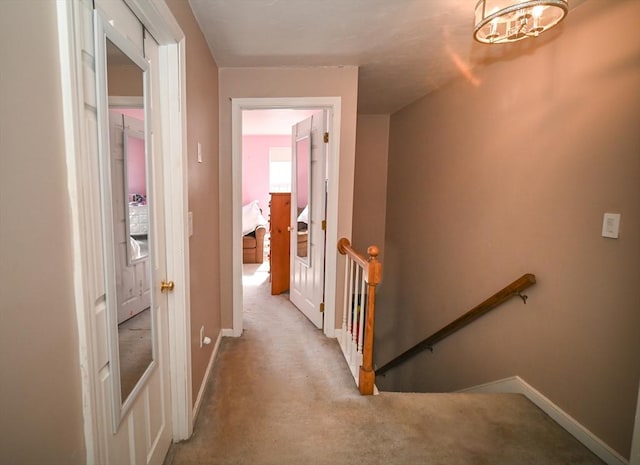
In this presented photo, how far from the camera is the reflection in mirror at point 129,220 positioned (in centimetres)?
103

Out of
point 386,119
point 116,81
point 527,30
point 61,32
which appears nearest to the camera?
point 61,32

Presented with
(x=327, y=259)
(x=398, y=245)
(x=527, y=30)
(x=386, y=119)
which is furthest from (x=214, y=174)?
(x=386, y=119)

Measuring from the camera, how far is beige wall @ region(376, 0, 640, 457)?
5.06ft

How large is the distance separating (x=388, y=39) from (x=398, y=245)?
2575 millimetres

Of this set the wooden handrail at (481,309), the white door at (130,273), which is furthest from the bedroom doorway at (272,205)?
the white door at (130,273)

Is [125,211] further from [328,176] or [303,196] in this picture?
[303,196]

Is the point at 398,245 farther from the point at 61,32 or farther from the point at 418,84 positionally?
the point at 61,32

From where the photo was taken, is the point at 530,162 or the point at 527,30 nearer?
the point at 527,30

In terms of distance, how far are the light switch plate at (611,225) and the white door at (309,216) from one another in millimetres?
1937

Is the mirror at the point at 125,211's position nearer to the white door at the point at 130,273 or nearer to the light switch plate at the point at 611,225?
the white door at the point at 130,273

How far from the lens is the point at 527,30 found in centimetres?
139

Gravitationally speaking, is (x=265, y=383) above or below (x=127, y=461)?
below

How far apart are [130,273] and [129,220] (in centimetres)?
19

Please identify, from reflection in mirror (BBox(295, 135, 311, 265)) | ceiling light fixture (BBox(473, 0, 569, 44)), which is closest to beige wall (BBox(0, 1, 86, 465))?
ceiling light fixture (BBox(473, 0, 569, 44))
